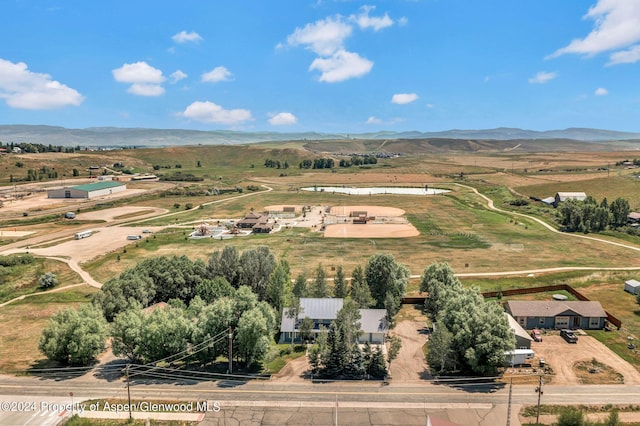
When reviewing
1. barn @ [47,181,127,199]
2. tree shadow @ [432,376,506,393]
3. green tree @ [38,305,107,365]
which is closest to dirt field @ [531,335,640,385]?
tree shadow @ [432,376,506,393]

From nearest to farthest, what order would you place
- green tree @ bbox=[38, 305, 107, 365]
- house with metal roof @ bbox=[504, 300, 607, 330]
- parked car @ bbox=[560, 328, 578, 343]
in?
1. green tree @ bbox=[38, 305, 107, 365]
2. parked car @ bbox=[560, 328, 578, 343]
3. house with metal roof @ bbox=[504, 300, 607, 330]

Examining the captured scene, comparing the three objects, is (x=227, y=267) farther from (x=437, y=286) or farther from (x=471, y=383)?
(x=471, y=383)

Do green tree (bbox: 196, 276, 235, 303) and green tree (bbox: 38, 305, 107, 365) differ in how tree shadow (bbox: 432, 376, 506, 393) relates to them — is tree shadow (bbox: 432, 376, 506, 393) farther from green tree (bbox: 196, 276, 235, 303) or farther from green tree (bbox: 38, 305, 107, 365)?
green tree (bbox: 38, 305, 107, 365)

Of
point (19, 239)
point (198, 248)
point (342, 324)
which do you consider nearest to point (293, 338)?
point (342, 324)

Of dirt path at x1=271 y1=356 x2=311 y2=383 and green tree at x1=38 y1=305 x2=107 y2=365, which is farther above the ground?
green tree at x1=38 y1=305 x2=107 y2=365

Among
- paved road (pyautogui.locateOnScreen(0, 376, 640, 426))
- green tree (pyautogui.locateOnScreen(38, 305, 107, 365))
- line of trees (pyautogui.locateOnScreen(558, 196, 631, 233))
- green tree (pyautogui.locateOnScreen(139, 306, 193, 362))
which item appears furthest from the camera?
line of trees (pyautogui.locateOnScreen(558, 196, 631, 233))

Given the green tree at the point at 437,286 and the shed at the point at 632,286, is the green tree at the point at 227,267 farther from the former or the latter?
the shed at the point at 632,286

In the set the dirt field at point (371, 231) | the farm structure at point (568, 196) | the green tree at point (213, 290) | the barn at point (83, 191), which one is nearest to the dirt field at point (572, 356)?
the green tree at point (213, 290)
